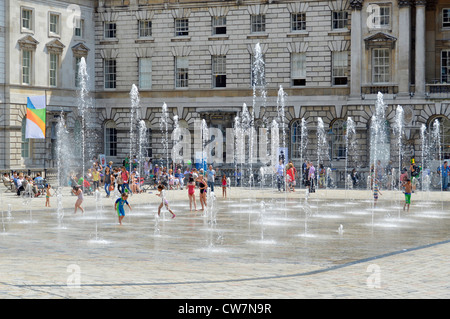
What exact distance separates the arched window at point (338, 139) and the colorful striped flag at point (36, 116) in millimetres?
18744

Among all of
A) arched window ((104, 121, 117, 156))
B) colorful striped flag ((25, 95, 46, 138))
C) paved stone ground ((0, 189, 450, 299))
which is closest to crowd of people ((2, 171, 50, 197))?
colorful striped flag ((25, 95, 46, 138))

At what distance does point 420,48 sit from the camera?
53562 mm

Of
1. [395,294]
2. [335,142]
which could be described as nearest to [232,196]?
[335,142]

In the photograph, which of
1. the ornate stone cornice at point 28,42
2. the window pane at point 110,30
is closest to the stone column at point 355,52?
the window pane at point 110,30

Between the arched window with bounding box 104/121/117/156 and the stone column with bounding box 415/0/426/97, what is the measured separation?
21.8 m

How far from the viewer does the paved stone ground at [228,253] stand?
14.6 meters

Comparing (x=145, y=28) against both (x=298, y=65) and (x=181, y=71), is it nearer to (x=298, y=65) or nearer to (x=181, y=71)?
(x=181, y=71)

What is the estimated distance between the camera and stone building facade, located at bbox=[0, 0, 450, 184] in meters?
53.9

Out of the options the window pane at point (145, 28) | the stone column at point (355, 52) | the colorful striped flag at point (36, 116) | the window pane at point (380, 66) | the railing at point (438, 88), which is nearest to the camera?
the colorful striped flag at point (36, 116)

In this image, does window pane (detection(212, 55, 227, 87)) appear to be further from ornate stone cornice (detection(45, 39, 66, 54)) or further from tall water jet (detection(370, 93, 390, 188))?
tall water jet (detection(370, 93, 390, 188))

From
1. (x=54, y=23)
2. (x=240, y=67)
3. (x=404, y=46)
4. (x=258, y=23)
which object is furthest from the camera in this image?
(x=240, y=67)

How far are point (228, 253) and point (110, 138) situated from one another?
42733 millimetres

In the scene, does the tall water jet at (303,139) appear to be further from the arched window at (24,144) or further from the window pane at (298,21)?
the arched window at (24,144)

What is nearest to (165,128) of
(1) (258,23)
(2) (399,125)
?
(1) (258,23)
